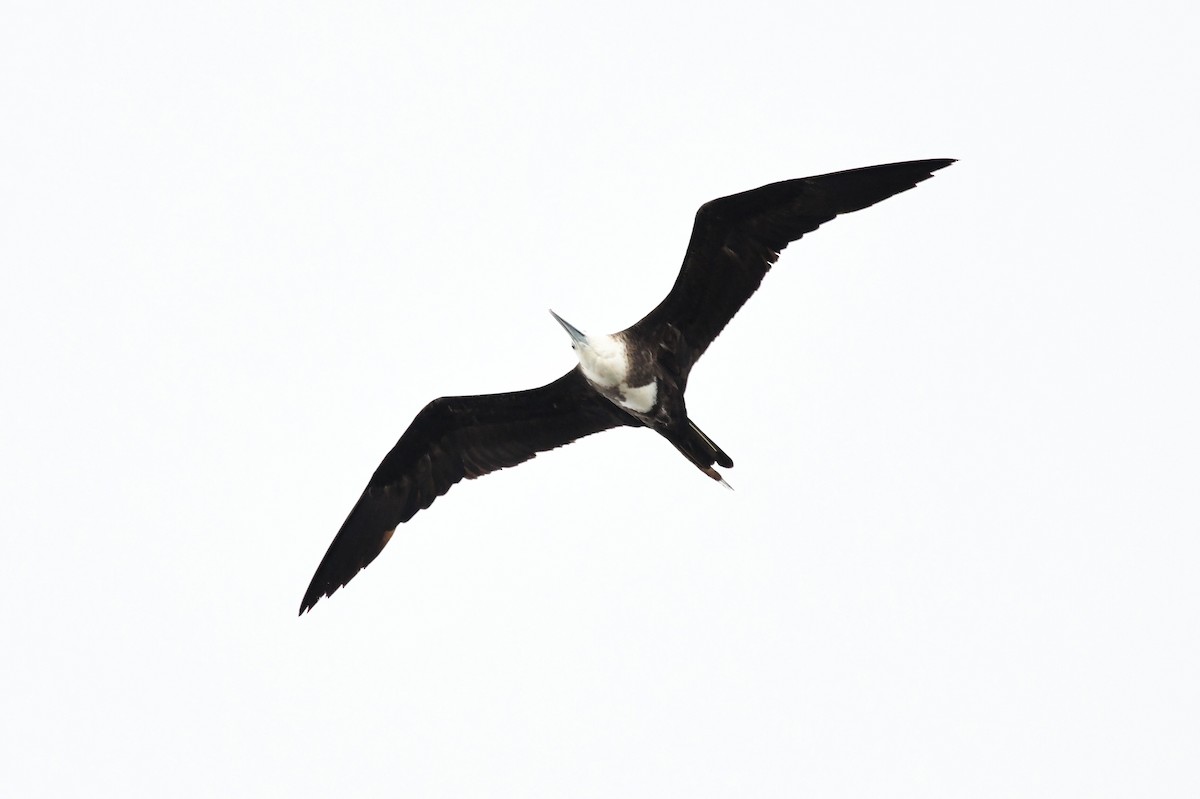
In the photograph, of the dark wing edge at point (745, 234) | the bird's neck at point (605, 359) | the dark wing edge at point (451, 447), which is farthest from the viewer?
the dark wing edge at point (451, 447)

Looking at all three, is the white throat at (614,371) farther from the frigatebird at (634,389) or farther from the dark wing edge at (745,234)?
the dark wing edge at (745,234)

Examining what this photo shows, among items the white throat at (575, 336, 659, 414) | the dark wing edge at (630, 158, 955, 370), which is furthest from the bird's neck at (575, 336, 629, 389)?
the dark wing edge at (630, 158, 955, 370)

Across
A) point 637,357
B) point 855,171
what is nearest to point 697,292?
point 637,357

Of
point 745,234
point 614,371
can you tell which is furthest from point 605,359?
point 745,234

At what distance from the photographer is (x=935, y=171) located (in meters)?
10.7

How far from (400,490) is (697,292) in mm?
3103

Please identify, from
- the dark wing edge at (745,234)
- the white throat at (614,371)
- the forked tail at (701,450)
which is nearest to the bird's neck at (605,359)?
the white throat at (614,371)

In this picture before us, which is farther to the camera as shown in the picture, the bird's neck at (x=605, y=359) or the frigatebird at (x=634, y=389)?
the bird's neck at (x=605, y=359)

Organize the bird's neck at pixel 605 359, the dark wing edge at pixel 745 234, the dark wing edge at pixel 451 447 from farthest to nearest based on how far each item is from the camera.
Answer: the dark wing edge at pixel 451 447 < the bird's neck at pixel 605 359 < the dark wing edge at pixel 745 234

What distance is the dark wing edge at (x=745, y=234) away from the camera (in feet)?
35.7

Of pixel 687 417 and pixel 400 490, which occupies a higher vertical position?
pixel 400 490

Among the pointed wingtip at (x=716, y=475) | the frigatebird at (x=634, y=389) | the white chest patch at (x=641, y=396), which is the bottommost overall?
the pointed wingtip at (x=716, y=475)

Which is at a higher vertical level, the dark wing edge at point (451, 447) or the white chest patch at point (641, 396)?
the dark wing edge at point (451, 447)

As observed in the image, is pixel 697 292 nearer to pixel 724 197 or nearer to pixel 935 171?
pixel 724 197
